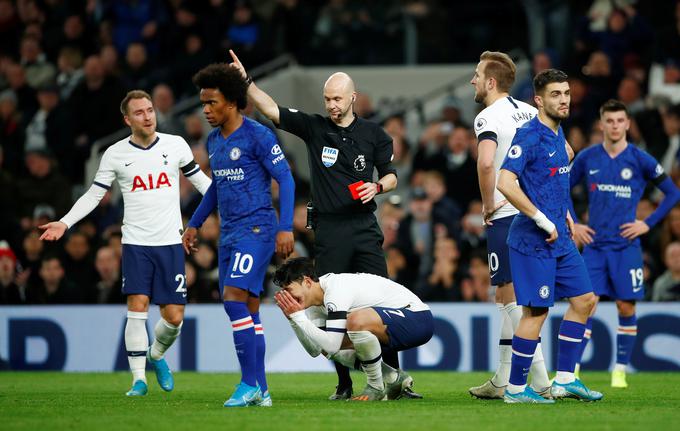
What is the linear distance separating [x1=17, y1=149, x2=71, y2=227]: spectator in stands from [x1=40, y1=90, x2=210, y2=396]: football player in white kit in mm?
7292

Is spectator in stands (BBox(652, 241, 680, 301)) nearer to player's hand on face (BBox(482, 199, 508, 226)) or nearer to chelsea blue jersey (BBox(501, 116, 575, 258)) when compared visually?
player's hand on face (BBox(482, 199, 508, 226))

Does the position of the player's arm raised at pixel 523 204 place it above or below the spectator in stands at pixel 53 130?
below

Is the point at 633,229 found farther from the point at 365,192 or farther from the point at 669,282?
the point at 365,192

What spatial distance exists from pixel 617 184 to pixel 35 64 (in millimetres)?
12225

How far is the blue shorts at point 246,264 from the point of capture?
352 inches

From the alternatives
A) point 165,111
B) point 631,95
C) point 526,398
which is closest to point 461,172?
point 631,95

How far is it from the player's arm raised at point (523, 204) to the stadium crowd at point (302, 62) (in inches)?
219

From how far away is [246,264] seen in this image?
8945 mm

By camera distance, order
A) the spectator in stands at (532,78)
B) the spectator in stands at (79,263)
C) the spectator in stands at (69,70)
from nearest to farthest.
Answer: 1. the spectator in stands at (79,263)
2. the spectator in stands at (532,78)
3. the spectator in stands at (69,70)

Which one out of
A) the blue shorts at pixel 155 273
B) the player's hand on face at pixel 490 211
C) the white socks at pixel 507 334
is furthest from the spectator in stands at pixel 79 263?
the player's hand on face at pixel 490 211

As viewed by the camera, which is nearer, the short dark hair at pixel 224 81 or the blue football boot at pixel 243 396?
the blue football boot at pixel 243 396

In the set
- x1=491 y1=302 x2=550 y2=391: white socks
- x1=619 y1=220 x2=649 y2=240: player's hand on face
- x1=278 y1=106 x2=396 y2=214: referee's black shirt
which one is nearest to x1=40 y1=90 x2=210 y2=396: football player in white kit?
x1=278 y1=106 x2=396 y2=214: referee's black shirt

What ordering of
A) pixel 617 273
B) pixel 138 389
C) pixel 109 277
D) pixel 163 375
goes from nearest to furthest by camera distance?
pixel 138 389
pixel 163 375
pixel 617 273
pixel 109 277

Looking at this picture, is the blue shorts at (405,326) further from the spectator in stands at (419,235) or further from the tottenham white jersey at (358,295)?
the spectator in stands at (419,235)
